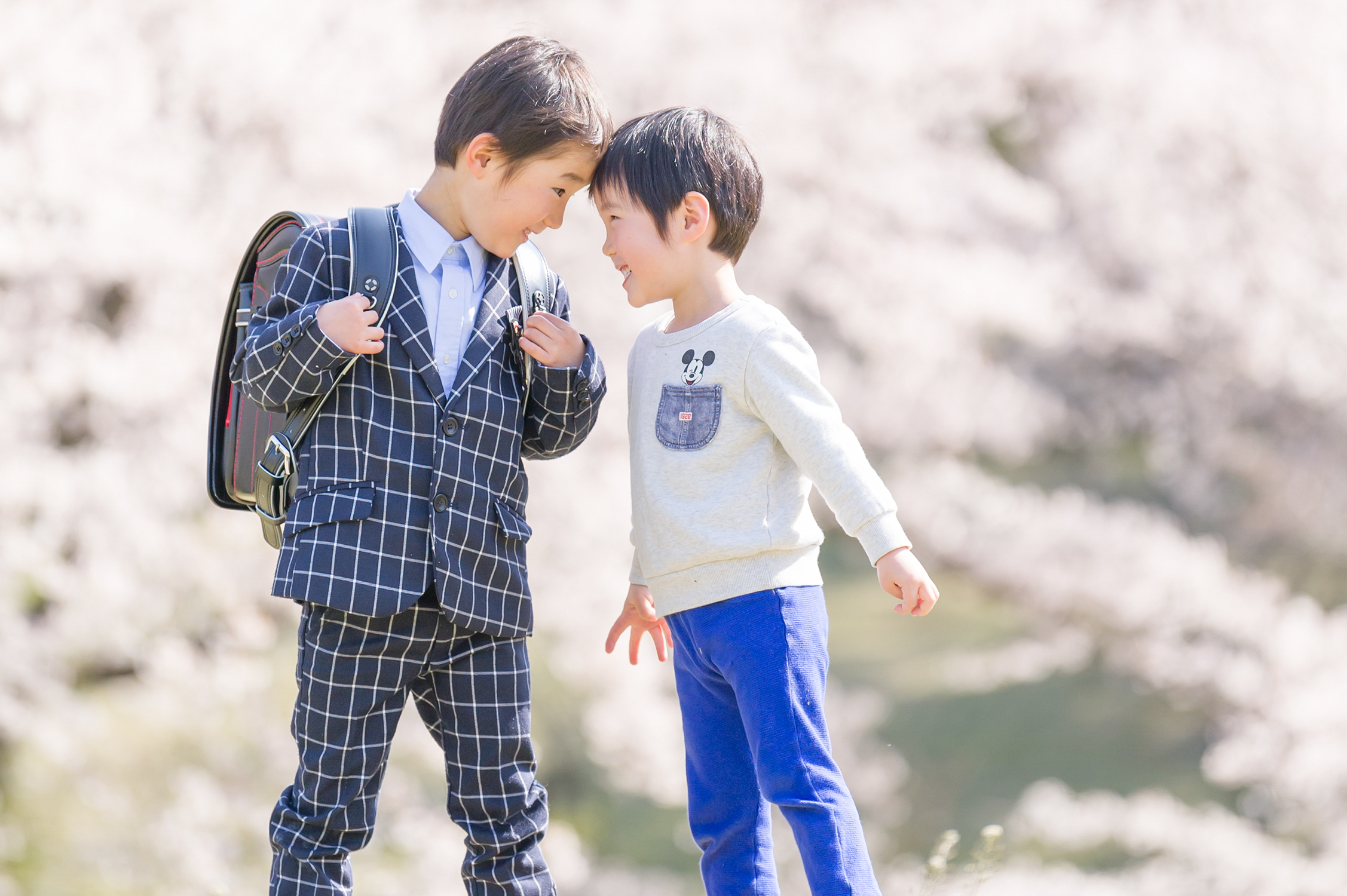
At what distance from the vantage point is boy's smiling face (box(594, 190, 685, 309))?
→ 178 centimetres

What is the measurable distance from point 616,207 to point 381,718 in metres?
0.87

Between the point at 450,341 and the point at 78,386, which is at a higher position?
the point at 78,386

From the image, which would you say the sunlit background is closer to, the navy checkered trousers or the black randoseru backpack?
the black randoseru backpack

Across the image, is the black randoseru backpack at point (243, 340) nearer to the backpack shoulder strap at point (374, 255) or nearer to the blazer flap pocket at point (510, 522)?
the backpack shoulder strap at point (374, 255)

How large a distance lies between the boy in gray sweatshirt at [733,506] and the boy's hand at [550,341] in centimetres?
15

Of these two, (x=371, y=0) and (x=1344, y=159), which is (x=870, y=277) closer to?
(x=1344, y=159)

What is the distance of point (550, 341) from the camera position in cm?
173

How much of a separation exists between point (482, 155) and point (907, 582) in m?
0.90

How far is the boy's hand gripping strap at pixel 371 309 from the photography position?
5.56 feet

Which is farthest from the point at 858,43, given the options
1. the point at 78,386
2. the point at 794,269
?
the point at 78,386

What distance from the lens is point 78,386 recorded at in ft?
12.8

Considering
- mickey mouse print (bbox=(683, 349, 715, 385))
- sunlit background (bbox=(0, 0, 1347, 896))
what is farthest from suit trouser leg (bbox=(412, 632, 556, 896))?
sunlit background (bbox=(0, 0, 1347, 896))

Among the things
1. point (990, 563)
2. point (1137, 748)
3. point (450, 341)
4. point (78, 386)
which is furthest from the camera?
point (1137, 748)

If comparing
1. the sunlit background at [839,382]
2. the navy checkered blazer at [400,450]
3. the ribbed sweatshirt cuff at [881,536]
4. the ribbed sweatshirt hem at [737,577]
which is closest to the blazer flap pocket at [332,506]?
the navy checkered blazer at [400,450]
